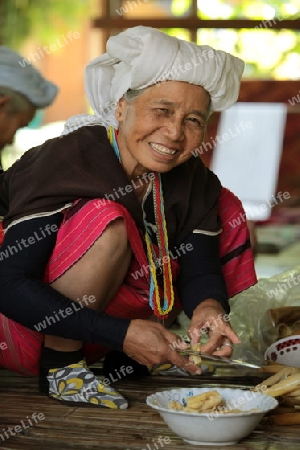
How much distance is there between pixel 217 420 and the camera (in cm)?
172

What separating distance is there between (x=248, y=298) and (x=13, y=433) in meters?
1.29

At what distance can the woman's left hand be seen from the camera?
2006mm

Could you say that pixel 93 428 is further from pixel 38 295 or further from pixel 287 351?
pixel 287 351

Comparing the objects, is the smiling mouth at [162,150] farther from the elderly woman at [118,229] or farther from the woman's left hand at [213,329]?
the woman's left hand at [213,329]

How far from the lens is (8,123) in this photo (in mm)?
2869

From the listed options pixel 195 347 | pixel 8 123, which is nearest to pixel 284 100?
pixel 8 123

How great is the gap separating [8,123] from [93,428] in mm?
1312

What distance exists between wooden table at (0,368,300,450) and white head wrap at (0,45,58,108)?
45.1 inches

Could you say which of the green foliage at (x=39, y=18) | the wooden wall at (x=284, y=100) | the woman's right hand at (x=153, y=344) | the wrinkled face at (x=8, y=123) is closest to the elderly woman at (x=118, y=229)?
the woman's right hand at (x=153, y=344)

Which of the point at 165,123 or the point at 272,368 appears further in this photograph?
the point at 272,368

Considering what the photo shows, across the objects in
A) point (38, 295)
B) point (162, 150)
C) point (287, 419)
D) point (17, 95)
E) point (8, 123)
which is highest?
point (17, 95)

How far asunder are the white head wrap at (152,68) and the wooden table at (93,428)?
2.60 feet

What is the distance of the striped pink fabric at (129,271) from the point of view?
2.11 m

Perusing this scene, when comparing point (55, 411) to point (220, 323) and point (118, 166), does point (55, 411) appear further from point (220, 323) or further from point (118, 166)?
point (118, 166)
